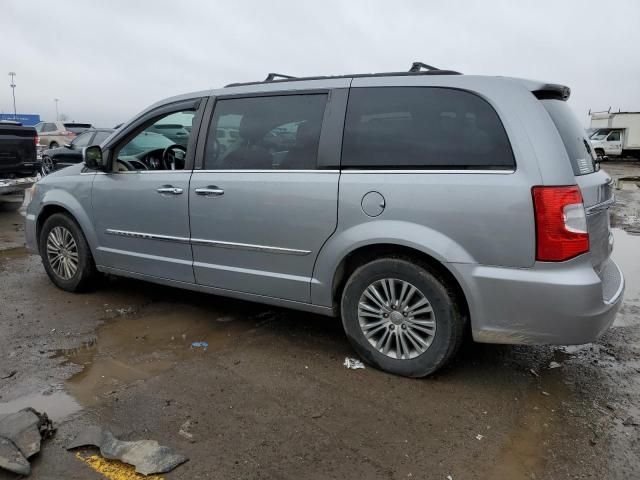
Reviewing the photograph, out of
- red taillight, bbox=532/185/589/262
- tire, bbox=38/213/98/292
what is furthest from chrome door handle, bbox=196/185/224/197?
red taillight, bbox=532/185/589/262

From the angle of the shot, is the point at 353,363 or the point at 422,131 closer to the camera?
the point at 422,131

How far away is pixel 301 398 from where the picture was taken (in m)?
3.13

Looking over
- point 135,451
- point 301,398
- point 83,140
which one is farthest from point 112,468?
point 83,140

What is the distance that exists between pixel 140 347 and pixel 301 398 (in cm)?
140

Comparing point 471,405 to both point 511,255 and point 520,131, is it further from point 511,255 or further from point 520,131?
point 520,131

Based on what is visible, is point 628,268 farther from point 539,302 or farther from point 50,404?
point 50,404

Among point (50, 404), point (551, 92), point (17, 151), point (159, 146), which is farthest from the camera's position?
point (17, 151)

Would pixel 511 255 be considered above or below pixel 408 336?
above

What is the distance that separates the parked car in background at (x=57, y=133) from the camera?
75.5ft

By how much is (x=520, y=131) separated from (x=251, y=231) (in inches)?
73.2

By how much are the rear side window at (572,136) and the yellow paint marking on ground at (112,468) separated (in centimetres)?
274

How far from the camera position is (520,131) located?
2.90m

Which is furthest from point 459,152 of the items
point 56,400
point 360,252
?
point 56,400

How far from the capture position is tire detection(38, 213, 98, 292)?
486 centimetres
